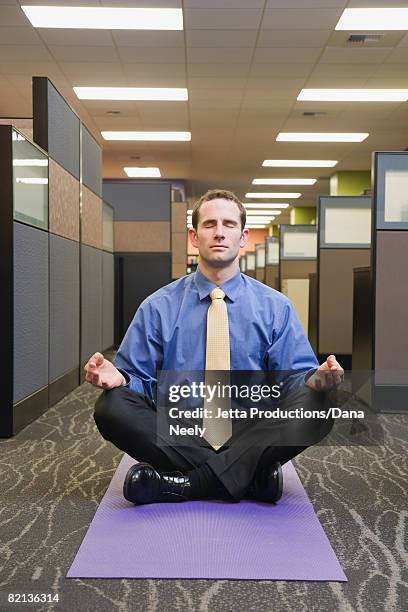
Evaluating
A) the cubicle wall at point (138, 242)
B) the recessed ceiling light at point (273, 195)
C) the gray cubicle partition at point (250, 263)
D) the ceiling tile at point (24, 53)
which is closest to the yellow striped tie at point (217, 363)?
the cubicle wall at point (138, 242)

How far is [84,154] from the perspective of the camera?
156 inches

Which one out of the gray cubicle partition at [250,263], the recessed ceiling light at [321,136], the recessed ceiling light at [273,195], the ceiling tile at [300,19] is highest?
the ceiling tile at [300,19]

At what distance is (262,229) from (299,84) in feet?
50.8

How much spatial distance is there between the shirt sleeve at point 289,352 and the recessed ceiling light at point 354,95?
5215 millimetres

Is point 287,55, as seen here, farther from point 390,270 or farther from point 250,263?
point 250,263

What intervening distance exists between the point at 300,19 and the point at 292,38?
0.35m

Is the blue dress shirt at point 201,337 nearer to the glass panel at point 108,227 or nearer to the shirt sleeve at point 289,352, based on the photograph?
the shirt sleeve at point 289,352

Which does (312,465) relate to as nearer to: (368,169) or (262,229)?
(368,169)

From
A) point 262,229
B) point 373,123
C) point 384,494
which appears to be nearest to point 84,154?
point 384,494

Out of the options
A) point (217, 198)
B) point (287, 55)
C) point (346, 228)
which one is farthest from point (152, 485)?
point (287, 55)

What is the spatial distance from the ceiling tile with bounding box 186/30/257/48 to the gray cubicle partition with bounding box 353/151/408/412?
2.42 meters

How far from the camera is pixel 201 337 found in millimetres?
1761

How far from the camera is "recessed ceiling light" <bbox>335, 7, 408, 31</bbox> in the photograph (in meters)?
4.64

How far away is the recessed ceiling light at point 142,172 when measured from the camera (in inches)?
428
